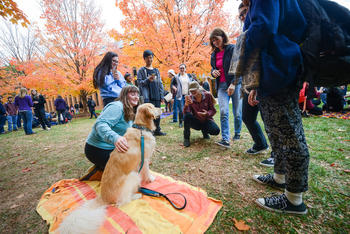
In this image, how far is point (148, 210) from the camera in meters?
1.83

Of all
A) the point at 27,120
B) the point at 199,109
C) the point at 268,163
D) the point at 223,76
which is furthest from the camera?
the point at 27,120

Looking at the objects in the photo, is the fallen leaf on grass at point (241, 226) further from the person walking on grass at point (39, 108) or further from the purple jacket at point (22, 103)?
the person walking on grass at point (39, 108)

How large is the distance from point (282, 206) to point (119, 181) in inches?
72.6

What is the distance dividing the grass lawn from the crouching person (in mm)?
481

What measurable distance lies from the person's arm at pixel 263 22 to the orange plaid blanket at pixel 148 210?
5.99ft

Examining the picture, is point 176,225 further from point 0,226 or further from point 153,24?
point 153,24

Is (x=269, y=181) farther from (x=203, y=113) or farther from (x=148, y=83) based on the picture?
(x=148, y=83)

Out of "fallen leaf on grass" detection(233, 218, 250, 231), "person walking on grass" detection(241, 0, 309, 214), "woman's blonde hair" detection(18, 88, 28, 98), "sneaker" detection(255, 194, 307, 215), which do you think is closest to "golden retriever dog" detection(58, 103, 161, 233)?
"fallen leaf on grass" detection(233, 218, 250, 231)

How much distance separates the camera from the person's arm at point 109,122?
6.13 feet

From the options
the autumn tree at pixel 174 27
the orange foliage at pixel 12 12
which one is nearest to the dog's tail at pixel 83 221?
the orange foliage at pixel 12 12

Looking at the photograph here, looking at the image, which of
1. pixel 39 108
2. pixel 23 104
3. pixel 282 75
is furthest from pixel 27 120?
pixel 282 75

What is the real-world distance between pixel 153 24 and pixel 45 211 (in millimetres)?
9279

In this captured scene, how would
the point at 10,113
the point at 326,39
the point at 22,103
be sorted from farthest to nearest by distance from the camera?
the point at 10,113 < the point at 22,103 < the point at 326,39

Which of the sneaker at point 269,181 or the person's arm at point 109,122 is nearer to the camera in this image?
the person's arm at point 109,122
